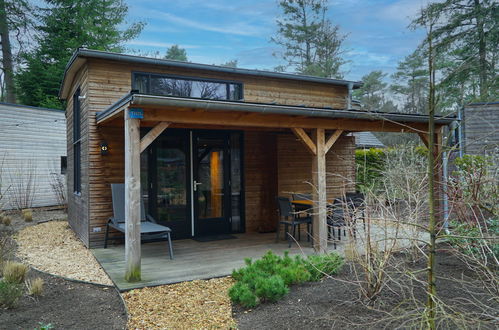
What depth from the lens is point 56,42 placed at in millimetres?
17141

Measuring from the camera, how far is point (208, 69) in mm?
7727

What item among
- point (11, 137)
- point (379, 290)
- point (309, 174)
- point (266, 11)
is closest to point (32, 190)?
point (11, 137)

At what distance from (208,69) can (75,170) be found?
12.8 feet

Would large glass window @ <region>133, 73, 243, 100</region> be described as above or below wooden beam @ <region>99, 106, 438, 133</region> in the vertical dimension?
above

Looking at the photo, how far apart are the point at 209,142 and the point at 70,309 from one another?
4.66 m

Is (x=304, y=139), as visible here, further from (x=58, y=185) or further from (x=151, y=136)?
(x=58, y=185)

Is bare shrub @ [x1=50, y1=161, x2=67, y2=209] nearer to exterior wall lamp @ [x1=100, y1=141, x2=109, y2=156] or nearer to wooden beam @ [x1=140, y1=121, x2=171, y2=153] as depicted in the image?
exterior wall lamp @ [x1=100, y1=141, x2=109, y2=156]

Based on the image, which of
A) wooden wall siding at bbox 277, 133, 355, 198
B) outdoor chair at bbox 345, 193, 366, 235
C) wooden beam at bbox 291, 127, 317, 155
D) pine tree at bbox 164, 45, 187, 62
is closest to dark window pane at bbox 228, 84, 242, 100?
wooden wall siding at bbox 277, 133, 355, 198

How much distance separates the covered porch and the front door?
0.19 meters

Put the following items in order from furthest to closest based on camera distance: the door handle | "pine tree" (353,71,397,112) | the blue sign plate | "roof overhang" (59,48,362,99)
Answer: "pine tree" (353,71,397,112) → the door handle → "roof overhang" (59,48,362,99) → the blue sign plate

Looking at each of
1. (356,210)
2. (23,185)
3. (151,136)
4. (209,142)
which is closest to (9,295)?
(151,136)

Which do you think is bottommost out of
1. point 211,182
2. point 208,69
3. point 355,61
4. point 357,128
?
point 211,182

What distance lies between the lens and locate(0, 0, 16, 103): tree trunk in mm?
15987

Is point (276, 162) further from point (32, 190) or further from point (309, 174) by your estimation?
point (32, 190)
